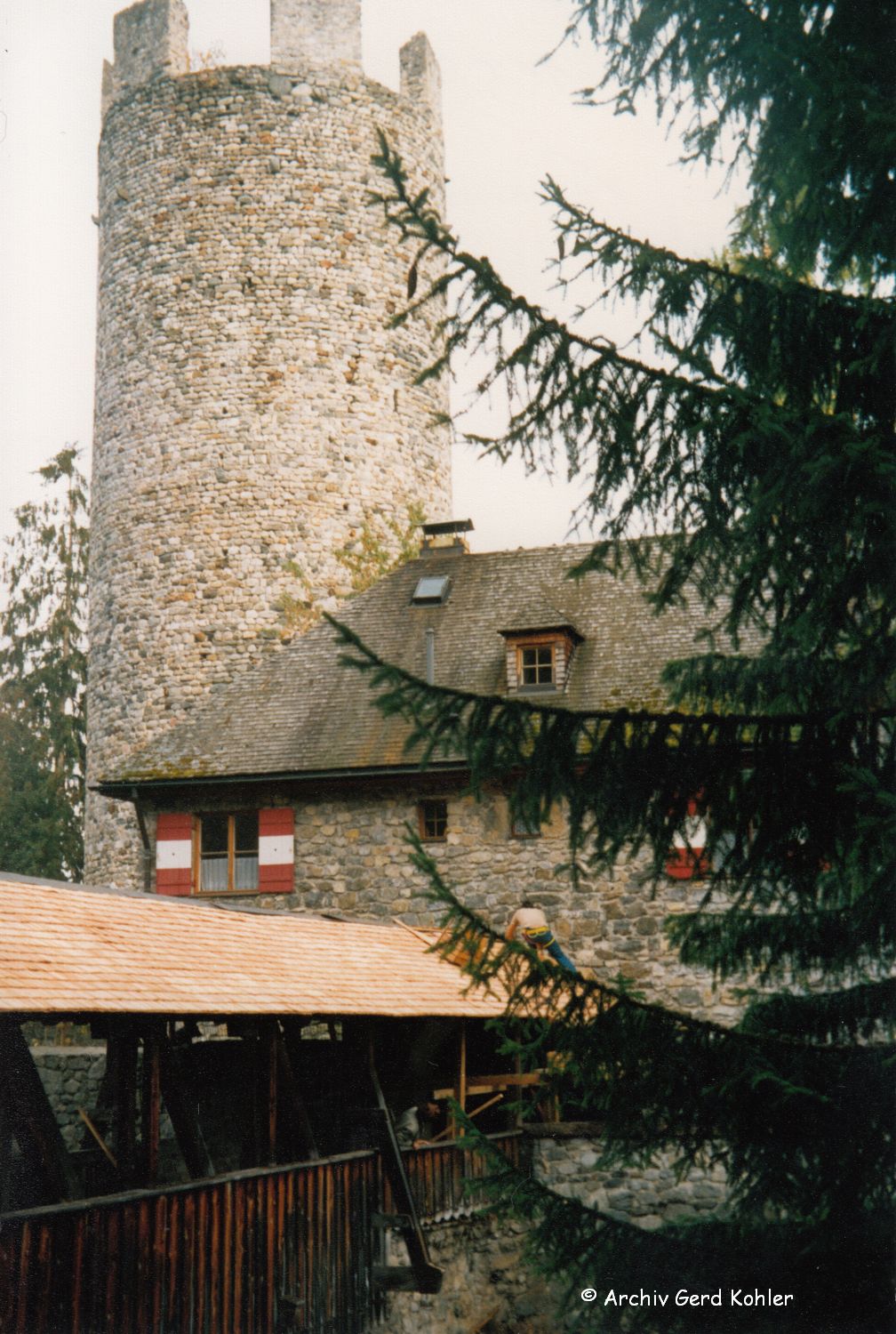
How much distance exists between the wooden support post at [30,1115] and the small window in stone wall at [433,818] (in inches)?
360

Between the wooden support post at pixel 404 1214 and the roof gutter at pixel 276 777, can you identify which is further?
the roof gutter at pixel 276 777

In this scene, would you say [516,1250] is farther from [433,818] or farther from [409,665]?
[409,665]

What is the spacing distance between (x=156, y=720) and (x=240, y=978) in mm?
11712

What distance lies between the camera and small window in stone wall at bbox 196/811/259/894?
1638 cm

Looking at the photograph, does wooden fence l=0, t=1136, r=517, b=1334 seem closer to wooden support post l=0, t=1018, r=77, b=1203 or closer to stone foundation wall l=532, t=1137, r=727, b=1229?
wooden support post l=0, t=1018, r=77, b=1203

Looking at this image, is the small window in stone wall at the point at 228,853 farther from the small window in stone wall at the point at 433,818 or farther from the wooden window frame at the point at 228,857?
the small window in stone wall at the point at 433,818

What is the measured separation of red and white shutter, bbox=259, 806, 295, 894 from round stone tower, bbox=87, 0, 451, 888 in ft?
12.9

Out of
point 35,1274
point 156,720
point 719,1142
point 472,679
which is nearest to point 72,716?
point 156,720

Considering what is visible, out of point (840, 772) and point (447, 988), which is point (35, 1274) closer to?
point (840, 772)

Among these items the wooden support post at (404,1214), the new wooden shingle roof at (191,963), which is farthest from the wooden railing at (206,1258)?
the new wooden shingle roof at (191,963)

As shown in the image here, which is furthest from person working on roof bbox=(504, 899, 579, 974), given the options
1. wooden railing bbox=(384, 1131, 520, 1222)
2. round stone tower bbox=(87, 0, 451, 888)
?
round stone tower bbox=(87, 0, 451, 888)

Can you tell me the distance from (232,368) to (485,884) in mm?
8743

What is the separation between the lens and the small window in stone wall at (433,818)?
15844 millimetres

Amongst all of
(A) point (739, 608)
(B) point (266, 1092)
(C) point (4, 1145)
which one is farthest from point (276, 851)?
(A) point (739, 608)
